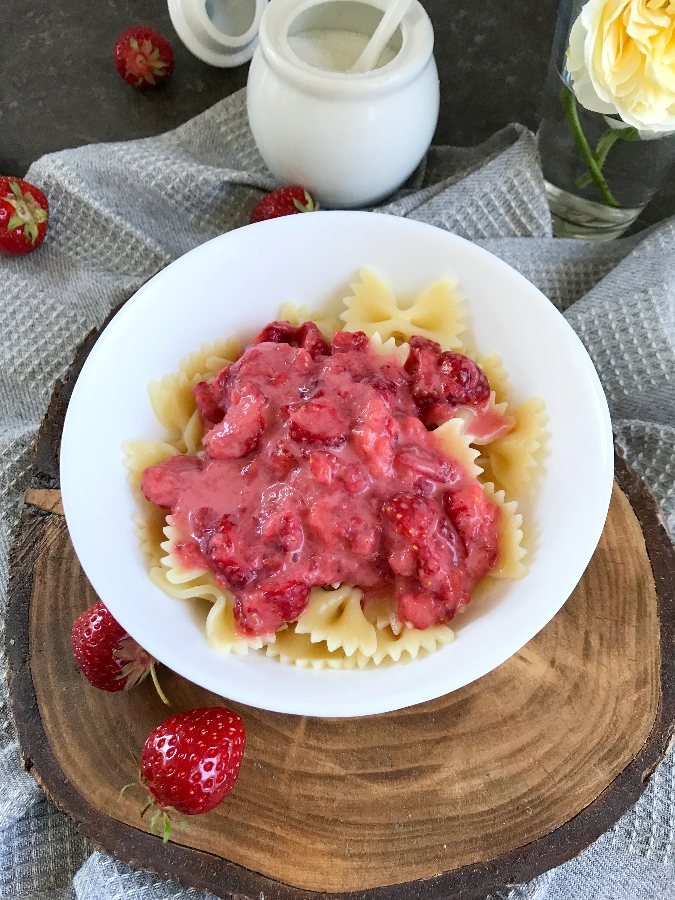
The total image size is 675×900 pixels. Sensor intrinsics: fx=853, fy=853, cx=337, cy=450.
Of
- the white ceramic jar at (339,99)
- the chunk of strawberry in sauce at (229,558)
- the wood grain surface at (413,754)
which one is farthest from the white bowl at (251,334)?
the white ceramic jar at (339,99)

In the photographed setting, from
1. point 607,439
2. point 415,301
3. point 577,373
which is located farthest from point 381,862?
point 415,301

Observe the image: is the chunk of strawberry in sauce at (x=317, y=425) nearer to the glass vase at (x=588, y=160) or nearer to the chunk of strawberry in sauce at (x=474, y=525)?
the chunk of strawberry in sauce at (x=474, y=525)

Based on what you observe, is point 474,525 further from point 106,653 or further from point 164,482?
point 106,653

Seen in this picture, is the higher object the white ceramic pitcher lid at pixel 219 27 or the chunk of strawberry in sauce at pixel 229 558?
the white ceramic pitcher lid at pixel 219 27

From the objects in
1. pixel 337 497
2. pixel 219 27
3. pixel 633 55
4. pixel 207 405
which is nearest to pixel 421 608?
pixel 337 497

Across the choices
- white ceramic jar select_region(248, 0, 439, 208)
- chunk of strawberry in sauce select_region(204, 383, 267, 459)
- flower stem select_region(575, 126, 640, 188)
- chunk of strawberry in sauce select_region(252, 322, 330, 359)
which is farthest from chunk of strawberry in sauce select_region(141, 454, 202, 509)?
flower stem select_region(575, 126, 640, 188)
